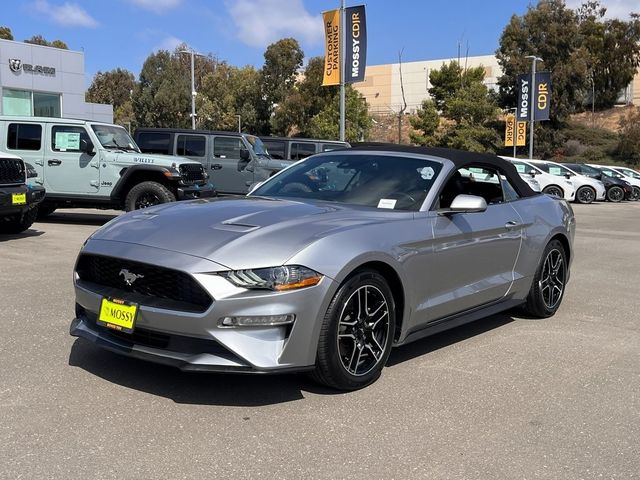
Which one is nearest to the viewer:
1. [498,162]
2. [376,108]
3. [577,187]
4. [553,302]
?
[498,162]

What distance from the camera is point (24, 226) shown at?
35.4 ft

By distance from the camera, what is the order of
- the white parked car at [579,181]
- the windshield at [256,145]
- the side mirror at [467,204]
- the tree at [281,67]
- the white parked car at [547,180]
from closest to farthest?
the side mirror at [467,204]
the windshield at [256,145]
the white parked car at [547,180]
the white parked car at [579,181]
the tree at [281,67]

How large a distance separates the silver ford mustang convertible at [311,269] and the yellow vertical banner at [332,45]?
1708cm

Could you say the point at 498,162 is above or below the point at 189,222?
above

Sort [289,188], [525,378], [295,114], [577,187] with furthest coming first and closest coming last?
[295,114]
[577,187]
[289,188]
[525,378]

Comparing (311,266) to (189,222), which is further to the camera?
(189,222)

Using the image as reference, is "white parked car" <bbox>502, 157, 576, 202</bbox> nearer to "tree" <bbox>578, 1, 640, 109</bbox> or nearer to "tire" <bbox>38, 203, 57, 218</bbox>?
"tire" <bbox>38, 203, 57, 218</bbox>

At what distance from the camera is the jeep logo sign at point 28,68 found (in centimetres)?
2808

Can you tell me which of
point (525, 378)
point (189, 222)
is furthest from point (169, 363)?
point (525, 378)

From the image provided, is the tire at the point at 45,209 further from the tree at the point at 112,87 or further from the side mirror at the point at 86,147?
the tree at the point at 112,87

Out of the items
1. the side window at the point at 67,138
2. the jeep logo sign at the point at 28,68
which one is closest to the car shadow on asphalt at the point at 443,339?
the side window at the point at 67,138

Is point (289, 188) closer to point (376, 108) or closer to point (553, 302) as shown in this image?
point (553, 302)

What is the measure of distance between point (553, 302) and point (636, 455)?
303cm

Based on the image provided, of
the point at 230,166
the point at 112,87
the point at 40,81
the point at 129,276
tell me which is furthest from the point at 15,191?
the point at 112,87
